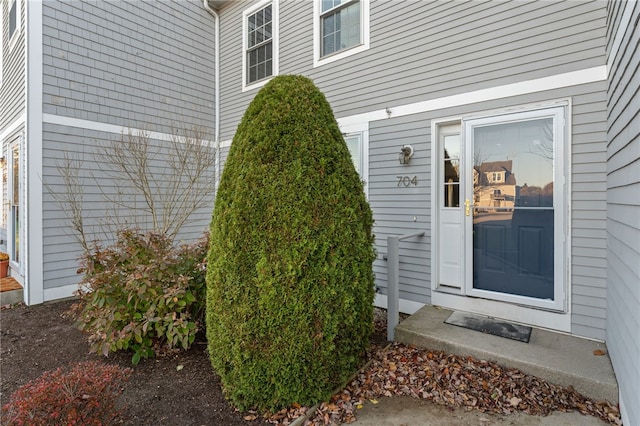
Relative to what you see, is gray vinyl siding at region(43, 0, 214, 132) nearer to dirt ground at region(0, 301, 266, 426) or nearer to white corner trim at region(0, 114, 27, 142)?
white corner trim at region(0, 114, 27, 142)

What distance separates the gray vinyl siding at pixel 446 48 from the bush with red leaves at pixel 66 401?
4245 mm

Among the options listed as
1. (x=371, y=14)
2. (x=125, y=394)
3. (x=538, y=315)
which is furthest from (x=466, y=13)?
(x=125, y=394)

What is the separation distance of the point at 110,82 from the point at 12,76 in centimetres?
157

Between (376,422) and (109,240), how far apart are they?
531 centimetres

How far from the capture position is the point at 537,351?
2.79 meters

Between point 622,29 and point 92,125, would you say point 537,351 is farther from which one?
point 92,125

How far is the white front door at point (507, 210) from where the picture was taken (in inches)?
127

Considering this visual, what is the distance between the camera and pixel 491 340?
9.89 feet

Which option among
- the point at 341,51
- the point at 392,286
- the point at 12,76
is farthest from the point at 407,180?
the point at 12,76

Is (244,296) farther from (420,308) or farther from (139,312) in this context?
(420,308)

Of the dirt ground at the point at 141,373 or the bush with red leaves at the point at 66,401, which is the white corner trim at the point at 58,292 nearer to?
the dirt ground at the point at 141,373

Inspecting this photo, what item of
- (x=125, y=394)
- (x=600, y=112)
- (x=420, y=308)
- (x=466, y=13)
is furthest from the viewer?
(x=420, y=308)

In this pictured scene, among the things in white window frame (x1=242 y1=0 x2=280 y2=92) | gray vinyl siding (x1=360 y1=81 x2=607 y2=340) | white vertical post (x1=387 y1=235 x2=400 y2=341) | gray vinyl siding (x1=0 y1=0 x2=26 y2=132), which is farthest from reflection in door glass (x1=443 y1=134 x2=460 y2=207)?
gray vinyl siding (x1=0 y1=0 x2=26 y2=132)

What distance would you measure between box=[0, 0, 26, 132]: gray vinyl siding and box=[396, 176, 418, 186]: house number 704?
568 cm
